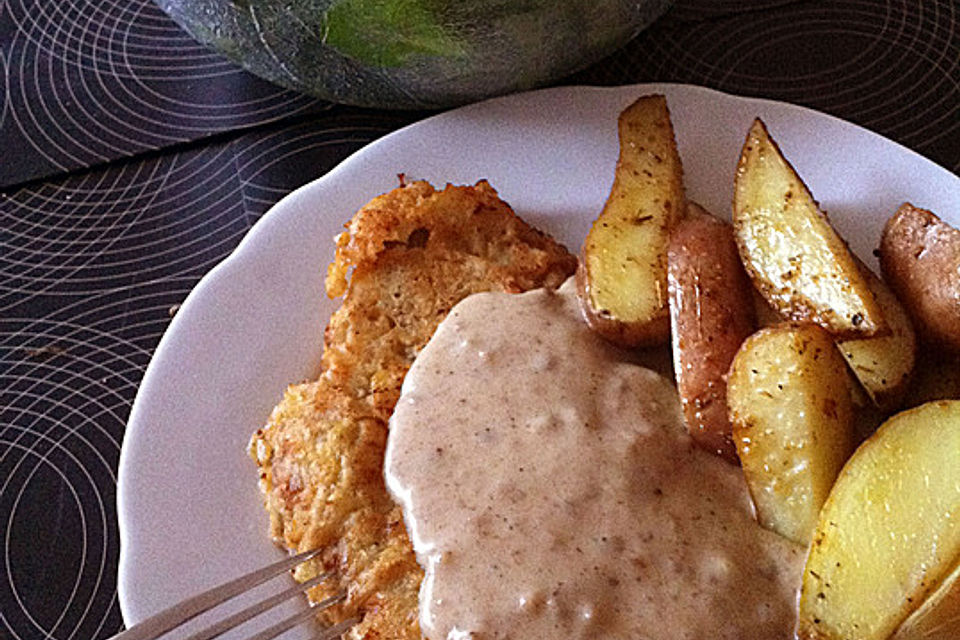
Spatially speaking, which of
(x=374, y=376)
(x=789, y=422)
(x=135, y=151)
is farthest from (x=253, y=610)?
(x=135, y=151)

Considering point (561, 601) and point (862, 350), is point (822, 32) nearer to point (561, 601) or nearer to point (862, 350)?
point (862, 350)

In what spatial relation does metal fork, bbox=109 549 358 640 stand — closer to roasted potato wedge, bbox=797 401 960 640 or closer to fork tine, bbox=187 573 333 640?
fork tine, bbox=187 573 333 640

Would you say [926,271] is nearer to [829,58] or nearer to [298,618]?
[829,58]

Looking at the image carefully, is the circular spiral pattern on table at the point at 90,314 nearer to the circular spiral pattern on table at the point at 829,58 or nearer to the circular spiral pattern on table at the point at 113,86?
the circular spiral pattern on table at the point at 113,86

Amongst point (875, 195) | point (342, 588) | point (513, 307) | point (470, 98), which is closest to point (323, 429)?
point (342, 588)

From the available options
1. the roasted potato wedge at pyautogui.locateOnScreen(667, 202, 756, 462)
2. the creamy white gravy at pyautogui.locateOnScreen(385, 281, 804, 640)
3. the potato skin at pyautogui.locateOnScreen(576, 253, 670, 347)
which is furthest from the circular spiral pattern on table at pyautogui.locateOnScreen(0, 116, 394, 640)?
the roasted potato wedge at pyautogui.locateOnScreen(667, 202, 756, 462)
